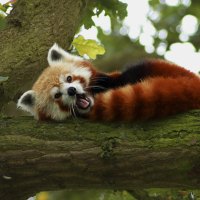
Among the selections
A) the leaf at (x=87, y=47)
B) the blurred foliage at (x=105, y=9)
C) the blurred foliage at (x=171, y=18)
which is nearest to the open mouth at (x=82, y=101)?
the leaf at (x=87, y=47)

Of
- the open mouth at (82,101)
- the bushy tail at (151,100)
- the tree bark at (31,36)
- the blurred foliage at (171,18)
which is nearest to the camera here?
the bushy tail at (151,100)

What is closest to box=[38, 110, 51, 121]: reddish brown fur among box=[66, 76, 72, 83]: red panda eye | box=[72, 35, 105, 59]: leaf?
box=[66, 76, 72, 83]: red panda eye

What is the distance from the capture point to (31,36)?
3.83 meters

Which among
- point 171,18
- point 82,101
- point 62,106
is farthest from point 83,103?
point 171,18

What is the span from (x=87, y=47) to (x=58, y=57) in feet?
1.12

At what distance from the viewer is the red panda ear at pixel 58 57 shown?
3932 millimetres

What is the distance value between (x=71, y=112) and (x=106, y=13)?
1353 mm

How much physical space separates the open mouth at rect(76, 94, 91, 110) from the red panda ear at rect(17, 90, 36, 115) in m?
0.40

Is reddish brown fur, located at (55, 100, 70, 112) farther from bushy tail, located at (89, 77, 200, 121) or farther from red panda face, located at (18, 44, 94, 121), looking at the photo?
bushy tail, located at (89, 77, 200, 121)

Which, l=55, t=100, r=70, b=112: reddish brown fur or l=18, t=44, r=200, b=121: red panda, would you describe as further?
l=55, t=100, r=70, b=112: reddish brown fur

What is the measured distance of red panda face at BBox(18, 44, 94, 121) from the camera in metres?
3.70

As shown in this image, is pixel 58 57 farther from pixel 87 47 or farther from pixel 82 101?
pixel 82 101

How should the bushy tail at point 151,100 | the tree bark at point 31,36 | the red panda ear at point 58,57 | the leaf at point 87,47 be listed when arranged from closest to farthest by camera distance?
the bushy tail at point 151,100
the tree bark at point 31,36
the red panda ear at point 58,57
the leaf at point 87,47

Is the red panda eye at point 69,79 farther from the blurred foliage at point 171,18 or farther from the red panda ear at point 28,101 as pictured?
the blurred foliage at point 171,18
